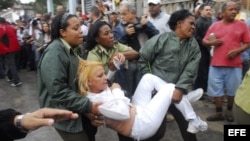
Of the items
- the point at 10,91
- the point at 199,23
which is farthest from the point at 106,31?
the point at 10,91

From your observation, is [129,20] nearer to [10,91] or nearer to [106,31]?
[106,31]

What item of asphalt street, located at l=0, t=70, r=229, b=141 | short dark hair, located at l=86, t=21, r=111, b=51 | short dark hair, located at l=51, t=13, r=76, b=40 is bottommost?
asphalt street, located at l=0, t=70, r=229, b=141

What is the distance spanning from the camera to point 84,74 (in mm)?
2322

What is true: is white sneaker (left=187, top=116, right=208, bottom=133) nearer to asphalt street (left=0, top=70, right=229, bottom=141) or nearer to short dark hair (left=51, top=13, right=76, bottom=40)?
asphalt street (left=0, top=70, right=229, bottom=141)

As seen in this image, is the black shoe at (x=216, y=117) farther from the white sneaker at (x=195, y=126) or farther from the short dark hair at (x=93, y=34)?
the short dark hair at (x=93, y=34)

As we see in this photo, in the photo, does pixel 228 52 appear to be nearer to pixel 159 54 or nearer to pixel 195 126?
pixel 159 54

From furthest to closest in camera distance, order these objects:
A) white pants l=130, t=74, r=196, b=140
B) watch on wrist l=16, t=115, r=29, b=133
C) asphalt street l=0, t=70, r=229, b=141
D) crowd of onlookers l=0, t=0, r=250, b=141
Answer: asphalt street l=0, t=70, r=229, b=141
white pants l=130, t=74, r=196, b=140
crowd of onlookers l=0, t=0, r=250, b=141
watch on wrist l=16, t=115, r=29, b=133

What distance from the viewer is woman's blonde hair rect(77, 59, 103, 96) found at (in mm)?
2318

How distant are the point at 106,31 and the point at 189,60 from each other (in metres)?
0.84

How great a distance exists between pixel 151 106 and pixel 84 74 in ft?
2.00

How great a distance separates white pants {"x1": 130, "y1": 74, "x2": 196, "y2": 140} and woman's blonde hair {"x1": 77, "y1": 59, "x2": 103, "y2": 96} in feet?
1.53

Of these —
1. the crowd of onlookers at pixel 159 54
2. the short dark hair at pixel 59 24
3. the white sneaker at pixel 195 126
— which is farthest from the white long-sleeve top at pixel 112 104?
the white sneaker at pixel 195 126

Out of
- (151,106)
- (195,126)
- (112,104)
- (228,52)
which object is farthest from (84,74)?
(228,52)

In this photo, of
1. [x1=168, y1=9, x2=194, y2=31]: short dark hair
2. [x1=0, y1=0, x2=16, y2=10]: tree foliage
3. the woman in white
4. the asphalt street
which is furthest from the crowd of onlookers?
[x1=0, y1=0, x2=16, y2=10]: tree foliage
